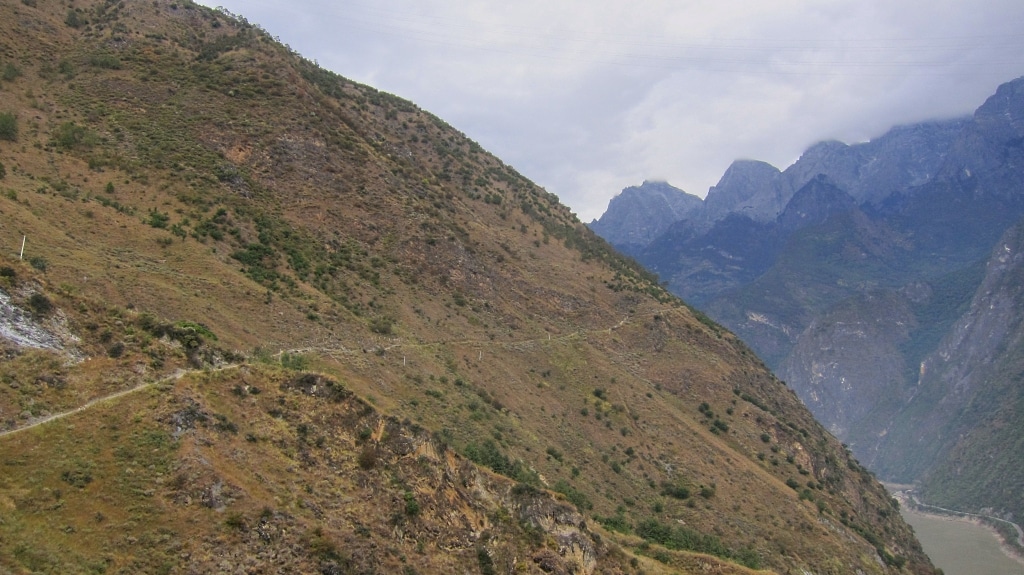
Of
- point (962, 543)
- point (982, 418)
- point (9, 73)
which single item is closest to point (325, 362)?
point (9, 73)

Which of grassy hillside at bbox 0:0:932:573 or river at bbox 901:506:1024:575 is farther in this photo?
river at bbox 901:506:1024:575

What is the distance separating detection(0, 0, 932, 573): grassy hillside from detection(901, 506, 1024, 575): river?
34742mm

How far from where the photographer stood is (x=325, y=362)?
3250 cm

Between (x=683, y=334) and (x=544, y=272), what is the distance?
14696mm

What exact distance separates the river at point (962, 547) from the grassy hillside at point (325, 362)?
34742 millimetres

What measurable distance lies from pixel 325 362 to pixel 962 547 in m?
113

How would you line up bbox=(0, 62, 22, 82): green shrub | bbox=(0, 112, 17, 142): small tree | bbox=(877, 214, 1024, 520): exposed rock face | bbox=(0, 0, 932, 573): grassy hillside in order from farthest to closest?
bbox=(877, 214, 1024, 520): exposed rock face < bbox=(0, 62, 22, 82): green shrub < bbox=(0, 112, 17, 142): small tree < bbox=(0, 0, 932, 573): grassy hillside

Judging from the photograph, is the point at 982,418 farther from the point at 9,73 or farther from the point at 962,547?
the point at 9,73

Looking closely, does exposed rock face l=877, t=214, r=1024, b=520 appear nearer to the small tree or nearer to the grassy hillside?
the grassy hillside

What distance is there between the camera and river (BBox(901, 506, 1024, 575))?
3669 inches

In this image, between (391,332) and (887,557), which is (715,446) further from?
(391,332)

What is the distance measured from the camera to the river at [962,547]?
9319 cm

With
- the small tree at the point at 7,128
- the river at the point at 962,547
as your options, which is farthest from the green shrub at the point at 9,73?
the river at the point at 962,547

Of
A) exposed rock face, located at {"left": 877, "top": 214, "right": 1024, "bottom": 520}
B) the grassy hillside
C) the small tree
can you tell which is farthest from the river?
the small tree
